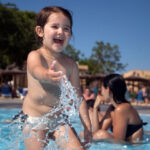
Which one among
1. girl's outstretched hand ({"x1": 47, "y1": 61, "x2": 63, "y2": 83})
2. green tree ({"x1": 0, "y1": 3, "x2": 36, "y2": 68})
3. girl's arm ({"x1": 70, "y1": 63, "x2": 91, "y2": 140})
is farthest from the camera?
green tree ({"x1": 0, "y1": 3, "x2": 36, "y2": 68})

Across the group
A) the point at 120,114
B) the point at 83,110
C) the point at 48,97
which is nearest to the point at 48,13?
the point at 48,97

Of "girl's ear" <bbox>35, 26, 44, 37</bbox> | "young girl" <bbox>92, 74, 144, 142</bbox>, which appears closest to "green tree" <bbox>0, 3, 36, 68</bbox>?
"young girl" <bbox>92, 74, 144, 142</bbox>

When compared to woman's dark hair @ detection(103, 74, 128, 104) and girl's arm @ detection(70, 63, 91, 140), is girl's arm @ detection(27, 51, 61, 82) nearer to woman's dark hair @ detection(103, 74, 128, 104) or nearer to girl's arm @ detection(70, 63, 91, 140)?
girl's arm @ detection(70, 63, 91, 140)

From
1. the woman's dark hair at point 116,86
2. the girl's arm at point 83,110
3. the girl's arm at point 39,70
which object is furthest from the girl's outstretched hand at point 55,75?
the woman's dark hair at point 116,86

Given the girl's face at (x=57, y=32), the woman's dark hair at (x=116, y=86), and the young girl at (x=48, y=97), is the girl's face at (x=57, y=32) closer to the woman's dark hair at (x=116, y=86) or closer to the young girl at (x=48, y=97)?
the young girl at (x=48, y=97)

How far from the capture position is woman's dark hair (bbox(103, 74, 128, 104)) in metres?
4.00

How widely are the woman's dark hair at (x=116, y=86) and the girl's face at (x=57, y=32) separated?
1.80 m

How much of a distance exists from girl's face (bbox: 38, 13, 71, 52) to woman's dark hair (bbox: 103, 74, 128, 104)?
1802mm

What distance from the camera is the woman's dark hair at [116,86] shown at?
3998 mm

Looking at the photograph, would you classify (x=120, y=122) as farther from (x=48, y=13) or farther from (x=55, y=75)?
(x=55, y=75)

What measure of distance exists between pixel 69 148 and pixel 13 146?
1.08m

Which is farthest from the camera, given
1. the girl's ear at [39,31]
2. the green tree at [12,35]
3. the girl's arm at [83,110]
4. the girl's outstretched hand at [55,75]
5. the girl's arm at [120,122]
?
the green tree at [12,35]

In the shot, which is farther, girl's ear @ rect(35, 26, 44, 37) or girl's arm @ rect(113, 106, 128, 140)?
girl's arm @ rect(113, 106, 128, 140)

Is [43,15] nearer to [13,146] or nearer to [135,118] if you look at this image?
[13,146]
